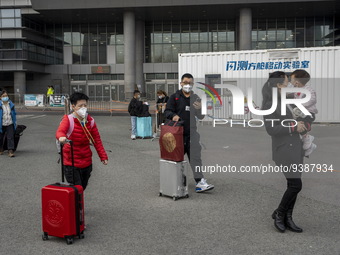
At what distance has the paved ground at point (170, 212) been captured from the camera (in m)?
4.64

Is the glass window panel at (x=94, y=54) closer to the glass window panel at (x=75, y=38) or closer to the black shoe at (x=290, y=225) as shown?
the glass window panel at (x=75, y=38)

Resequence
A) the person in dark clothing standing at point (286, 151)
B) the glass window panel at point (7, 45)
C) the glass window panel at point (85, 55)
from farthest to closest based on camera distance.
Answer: the glass window panel at point (85, 55) → the glass window panel at point (7, 45) → the person in dark clothing standing at point (286, 151)

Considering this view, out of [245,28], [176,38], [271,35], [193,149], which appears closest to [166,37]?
[176,38]

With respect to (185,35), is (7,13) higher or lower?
higher

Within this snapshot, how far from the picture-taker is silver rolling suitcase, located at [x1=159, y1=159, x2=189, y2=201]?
6.59 m

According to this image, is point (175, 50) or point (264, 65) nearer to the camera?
point (264, 65)

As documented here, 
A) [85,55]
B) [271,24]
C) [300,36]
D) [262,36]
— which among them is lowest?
[85,55]

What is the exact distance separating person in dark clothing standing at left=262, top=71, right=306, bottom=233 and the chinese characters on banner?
1353 cm

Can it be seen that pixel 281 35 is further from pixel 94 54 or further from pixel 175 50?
pixel 94 54

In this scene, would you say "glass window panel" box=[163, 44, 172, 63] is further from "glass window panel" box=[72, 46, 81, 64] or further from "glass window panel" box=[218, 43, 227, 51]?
"glass window panel" box=[72, 46, 81, 64]

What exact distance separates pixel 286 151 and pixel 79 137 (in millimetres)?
2676

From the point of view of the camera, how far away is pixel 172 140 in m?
6.53

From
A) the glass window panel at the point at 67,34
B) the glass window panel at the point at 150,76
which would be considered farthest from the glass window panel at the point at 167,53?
the glass window panel at the point at 67,34

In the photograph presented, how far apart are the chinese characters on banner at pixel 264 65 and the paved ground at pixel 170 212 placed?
823cm
